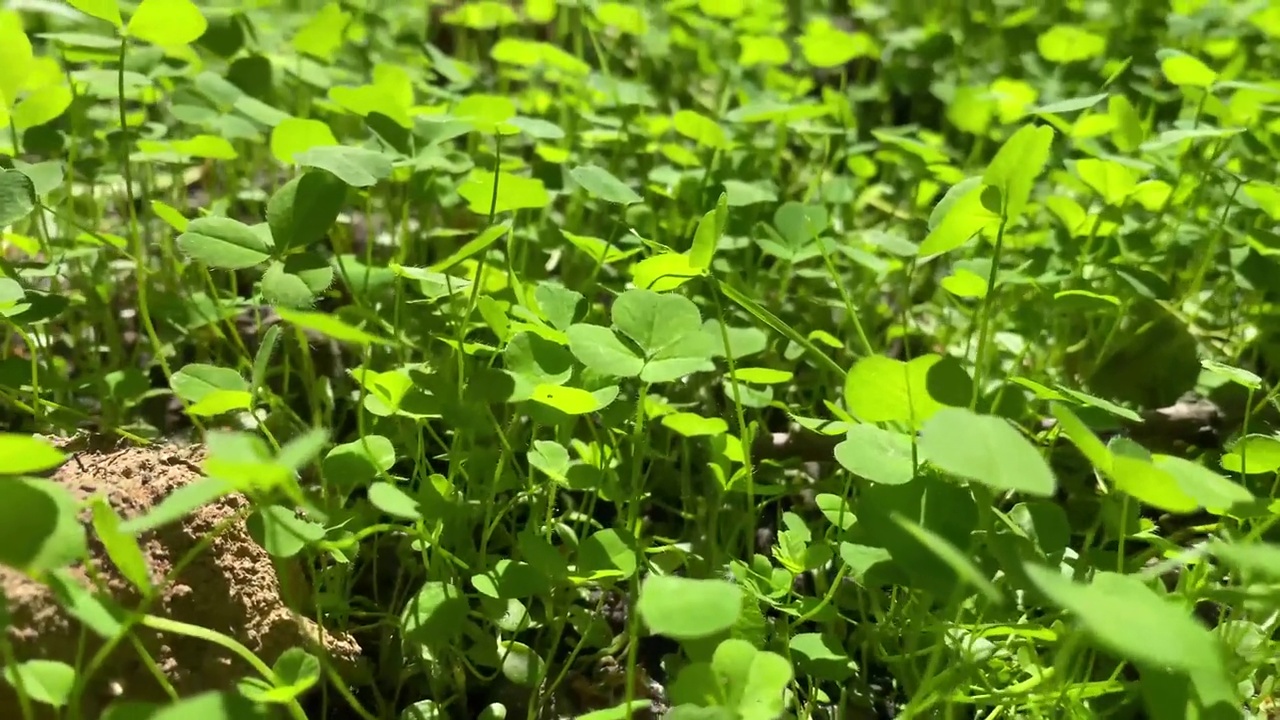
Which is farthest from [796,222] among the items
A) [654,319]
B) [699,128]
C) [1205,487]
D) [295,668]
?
[295,668]

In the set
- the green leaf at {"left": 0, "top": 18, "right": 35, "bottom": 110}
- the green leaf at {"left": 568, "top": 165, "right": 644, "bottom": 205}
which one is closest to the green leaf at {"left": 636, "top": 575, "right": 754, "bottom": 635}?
the green leaf at {"left": 568, "top": 165, "right": 644, "bottom": 205}

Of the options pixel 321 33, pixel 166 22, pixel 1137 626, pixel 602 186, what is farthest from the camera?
pixel 321 33

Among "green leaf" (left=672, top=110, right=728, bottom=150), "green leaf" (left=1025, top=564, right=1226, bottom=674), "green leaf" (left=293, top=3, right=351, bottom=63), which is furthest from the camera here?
"green leaf" (left=293, top=3, right=351, bottom=63)

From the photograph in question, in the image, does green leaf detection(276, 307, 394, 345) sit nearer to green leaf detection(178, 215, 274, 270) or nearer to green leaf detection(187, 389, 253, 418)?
green leaf detection(187, 389, 253, 418)

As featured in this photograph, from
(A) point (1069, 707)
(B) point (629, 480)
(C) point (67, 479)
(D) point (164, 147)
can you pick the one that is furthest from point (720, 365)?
(D) point (164, 147)

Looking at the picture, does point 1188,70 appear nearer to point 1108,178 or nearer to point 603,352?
point 1108,178
